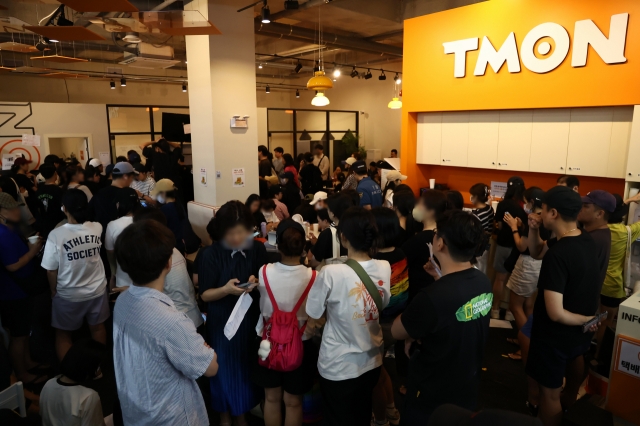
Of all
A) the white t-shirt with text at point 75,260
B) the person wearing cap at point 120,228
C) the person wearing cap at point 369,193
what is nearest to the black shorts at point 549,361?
the person wearing cap at point 120,228

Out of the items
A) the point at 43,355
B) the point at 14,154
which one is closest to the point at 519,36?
the point at 43,355

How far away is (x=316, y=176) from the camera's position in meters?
8.61

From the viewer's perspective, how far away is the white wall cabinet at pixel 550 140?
5.37 m

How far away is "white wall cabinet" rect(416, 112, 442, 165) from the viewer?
671 cm

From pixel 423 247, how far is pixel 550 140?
362cm

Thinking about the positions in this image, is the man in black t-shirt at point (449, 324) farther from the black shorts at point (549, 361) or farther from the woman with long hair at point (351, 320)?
the black shorts at point (549, 361)

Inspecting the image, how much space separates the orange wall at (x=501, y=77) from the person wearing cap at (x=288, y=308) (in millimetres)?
4370

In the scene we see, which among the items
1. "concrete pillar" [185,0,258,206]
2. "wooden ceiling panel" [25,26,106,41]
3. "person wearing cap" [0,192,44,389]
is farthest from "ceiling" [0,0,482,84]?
"person wearing cap" [0,192,44,389]

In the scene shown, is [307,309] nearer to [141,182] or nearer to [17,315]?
[17,315]

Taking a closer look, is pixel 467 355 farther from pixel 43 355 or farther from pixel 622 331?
pixel 43 355

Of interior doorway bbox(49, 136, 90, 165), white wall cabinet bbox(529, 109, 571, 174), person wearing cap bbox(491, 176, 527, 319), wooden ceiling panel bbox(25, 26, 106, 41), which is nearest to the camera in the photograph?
person wearing cap bbox(491, 176, 527, 319)

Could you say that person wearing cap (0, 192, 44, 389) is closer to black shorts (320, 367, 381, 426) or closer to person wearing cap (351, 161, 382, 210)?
black shorts (320, 367, 381, 426)

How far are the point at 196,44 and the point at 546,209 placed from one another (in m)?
5.36

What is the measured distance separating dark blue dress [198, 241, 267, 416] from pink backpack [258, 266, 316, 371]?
26 cm
